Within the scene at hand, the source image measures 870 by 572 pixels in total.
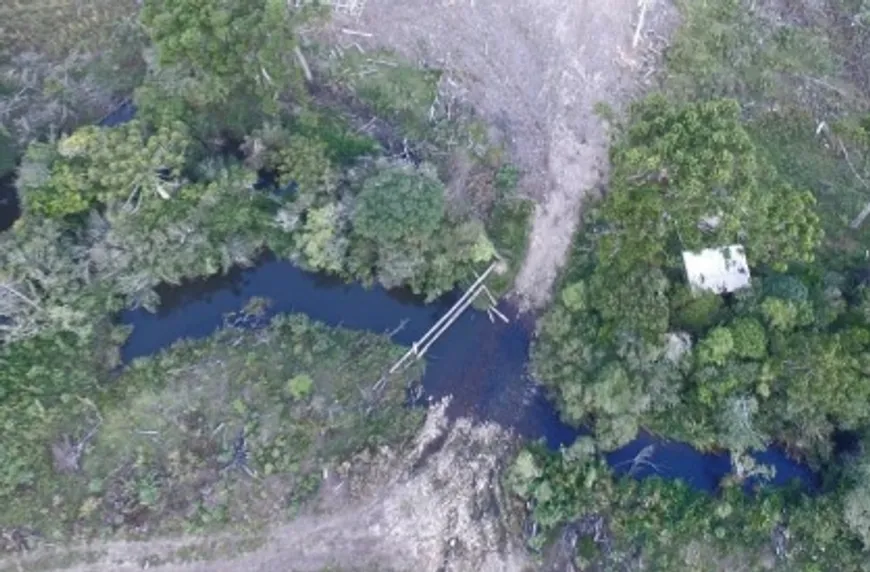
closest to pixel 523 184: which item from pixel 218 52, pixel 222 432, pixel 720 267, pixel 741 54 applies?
pixel 720 267

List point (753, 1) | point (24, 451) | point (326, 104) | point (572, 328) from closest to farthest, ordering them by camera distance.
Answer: point (24, 451) < point (572, 328) < point (326, 104) < point (753, 1)

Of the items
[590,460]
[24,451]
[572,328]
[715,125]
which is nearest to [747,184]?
[715,125]

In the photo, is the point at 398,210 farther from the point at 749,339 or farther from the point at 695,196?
the point at 749,339

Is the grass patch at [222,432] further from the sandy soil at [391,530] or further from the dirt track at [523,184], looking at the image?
the dirt track at [523,184]

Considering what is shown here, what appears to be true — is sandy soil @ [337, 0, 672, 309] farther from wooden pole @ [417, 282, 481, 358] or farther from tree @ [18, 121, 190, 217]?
tree @ [18, 121, 190, 217]

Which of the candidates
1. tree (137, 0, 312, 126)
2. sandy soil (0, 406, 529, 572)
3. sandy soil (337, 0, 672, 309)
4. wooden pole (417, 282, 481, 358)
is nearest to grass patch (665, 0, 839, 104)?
sandy soil (337, 0, 672, 309)

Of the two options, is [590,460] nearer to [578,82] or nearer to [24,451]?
[578,82]

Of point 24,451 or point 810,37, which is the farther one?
point 810,37
